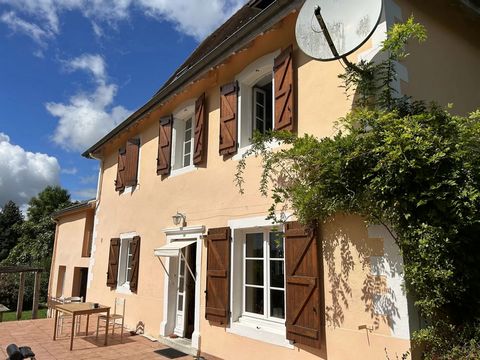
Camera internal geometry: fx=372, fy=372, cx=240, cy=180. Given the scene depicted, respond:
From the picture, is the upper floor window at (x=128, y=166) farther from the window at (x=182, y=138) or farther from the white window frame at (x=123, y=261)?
the window at (x=182, y=138)

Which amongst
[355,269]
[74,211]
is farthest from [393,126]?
[74,211]

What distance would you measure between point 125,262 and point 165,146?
4.13 meters

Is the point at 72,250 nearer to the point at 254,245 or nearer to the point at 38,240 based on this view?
the point at 254,245

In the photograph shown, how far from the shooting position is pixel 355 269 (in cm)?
496

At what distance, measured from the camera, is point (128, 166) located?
1154 centimetres

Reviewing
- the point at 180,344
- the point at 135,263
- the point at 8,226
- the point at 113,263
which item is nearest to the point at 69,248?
the point at 113,263

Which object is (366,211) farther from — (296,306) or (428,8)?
(428,8)

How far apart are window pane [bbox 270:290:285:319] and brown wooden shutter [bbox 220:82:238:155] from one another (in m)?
2.80

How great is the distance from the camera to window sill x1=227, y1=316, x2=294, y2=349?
5.84 meters

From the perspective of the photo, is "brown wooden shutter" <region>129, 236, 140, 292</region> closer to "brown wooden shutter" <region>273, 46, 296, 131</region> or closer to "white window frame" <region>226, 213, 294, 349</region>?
"white window frame" <region>226, 213, 294, 349</region>

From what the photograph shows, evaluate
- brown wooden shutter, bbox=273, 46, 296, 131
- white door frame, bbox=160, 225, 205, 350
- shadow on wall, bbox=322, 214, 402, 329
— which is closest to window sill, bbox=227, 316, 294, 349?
shadow on wall, bbox=322, 214, 402, 329

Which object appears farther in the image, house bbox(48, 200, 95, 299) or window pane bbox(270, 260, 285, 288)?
house bbox(48, 200, 95, 299)

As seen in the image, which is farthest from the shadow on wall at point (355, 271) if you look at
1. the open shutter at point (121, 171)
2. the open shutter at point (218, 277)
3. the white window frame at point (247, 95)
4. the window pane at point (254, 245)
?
the open shutter at point (121, 171)

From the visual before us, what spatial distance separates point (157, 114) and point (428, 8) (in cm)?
705
